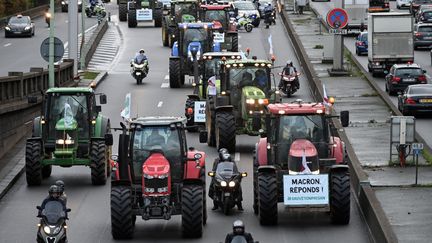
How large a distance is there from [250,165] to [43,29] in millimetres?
61119

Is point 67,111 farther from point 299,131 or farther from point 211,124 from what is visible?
point 299,131

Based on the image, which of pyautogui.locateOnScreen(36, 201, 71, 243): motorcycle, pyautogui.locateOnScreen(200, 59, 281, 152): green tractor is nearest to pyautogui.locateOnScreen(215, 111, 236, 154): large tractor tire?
pyautogui.locateOnScreen(200, 59, 281, 152): green tractor

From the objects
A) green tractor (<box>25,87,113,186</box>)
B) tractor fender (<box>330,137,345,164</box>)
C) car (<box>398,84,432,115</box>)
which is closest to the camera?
tractor fender (<box>330,137,345,164</box>)

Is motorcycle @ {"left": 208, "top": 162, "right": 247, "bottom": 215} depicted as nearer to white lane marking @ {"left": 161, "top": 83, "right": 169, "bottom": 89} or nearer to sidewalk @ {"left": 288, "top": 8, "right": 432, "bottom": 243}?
sidewalk @ {"left": 288, "top": 8, "right": 432, "bottom": 243}

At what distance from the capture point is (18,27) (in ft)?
307

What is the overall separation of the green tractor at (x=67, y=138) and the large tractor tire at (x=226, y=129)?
5743 mm

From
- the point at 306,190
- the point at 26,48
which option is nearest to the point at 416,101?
the point at 306,190

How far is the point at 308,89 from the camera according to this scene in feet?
207

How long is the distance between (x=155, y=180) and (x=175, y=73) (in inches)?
1312

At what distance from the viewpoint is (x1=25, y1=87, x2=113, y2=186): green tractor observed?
3750 centimetres

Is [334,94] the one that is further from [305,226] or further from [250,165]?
[305,226]

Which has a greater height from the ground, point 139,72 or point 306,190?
point 139,72

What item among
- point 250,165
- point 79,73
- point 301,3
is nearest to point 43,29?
point 301,3

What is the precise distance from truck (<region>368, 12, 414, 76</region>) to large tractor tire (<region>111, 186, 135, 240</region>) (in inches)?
1673
